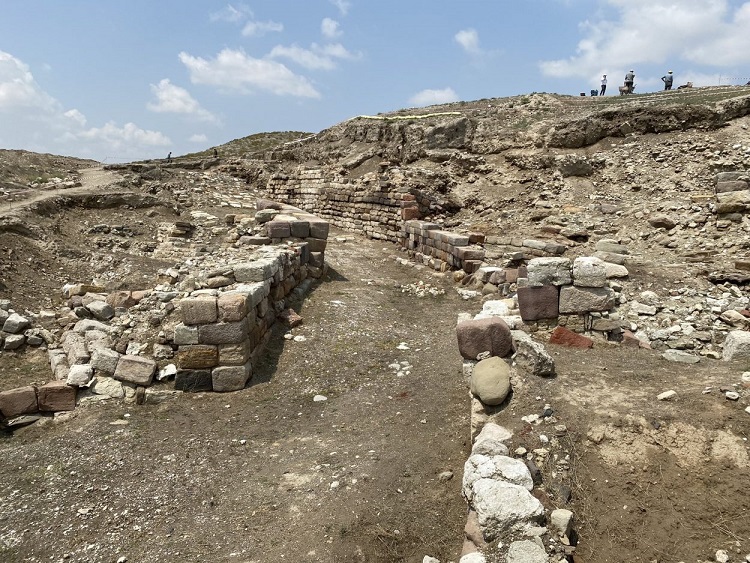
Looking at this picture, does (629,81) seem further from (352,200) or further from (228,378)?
(228,378)

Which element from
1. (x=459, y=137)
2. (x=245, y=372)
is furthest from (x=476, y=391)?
(x=459, y=137)

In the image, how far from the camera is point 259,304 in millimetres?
8141

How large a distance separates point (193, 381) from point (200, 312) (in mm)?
969

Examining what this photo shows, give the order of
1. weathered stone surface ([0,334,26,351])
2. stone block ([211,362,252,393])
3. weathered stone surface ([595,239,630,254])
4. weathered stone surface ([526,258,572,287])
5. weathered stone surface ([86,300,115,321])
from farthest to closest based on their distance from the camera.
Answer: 1. weathered stone surface ([595,239,630,254])
2. weathered stone surface ([86,300,115,321])
3. weathered stone surface ([0,334,26,351])
4. stone block ([211,362,252,393])
5. weathered stone surface ([526,258,572,287])

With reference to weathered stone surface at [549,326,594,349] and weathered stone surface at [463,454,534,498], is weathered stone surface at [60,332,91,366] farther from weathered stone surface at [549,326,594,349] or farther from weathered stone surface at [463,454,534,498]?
weathered stone surface at [549,326,594,349]

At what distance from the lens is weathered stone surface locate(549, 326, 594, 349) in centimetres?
658

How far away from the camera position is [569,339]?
21.8ft

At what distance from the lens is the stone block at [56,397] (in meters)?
6.34

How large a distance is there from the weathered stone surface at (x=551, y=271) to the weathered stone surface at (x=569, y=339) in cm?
69

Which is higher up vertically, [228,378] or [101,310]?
[101,310]

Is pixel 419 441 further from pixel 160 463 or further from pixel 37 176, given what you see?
pixel 37 176

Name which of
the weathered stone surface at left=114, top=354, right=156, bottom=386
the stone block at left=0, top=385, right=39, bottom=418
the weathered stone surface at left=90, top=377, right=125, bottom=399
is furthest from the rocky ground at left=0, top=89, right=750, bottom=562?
the weathered stone surface at left=114, top=354, right=156, bottom=386

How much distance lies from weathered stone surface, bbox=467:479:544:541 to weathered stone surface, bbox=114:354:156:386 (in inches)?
194

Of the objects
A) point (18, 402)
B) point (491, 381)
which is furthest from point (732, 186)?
point (18, 402)
